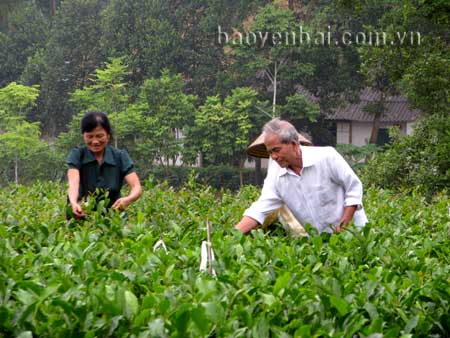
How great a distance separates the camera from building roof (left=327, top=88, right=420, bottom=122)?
38.7m

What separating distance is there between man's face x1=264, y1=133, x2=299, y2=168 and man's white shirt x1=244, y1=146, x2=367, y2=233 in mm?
130

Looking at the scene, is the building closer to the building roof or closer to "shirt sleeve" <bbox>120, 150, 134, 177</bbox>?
the building roof

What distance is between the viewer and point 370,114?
39.3m

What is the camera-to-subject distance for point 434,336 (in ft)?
8.69

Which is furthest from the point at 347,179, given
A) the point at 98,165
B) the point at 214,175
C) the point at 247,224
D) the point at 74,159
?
the point at 214,175

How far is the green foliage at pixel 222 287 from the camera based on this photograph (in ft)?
8.04

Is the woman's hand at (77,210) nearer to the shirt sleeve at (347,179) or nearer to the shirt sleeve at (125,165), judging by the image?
the shirt sleeve at (125,165)

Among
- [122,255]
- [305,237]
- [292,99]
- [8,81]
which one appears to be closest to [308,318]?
[122,255]

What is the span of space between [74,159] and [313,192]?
1441 mm

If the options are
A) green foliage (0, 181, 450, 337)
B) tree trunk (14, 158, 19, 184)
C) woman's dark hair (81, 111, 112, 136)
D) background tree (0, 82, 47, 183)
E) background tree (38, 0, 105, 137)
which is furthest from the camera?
background tree (38, 0, 105, 137)

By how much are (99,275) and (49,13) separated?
169 feet

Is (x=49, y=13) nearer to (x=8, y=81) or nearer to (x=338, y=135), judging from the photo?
(x=8, y=81)

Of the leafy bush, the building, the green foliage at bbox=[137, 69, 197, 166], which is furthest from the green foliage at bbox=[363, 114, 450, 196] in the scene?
the green foliage at bbox=[137, 69, 197, 166]

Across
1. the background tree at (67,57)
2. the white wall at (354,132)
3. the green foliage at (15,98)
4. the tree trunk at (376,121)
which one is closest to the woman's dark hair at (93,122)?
the tree trunk at (376,121)
